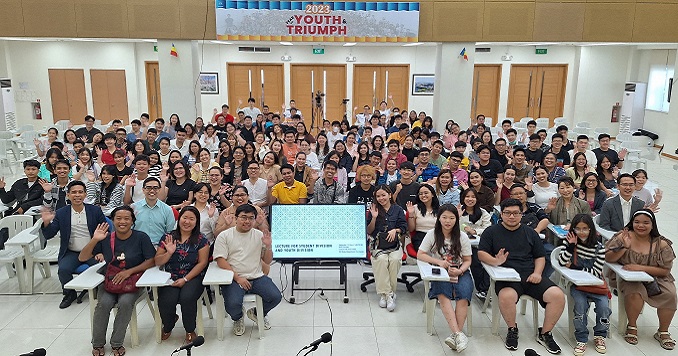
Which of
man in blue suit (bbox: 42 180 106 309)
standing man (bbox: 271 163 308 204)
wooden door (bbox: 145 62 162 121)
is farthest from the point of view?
wooden door (bbox: 145 62 162 121)

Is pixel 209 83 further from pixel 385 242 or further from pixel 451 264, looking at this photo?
pixel 451 264

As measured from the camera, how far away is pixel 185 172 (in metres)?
6.21

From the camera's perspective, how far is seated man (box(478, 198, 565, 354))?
4434mm

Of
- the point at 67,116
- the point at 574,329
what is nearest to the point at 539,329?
the point at 574,329

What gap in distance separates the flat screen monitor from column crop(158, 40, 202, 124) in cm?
696

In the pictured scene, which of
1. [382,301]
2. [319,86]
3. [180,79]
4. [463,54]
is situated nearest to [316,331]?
[382,301]

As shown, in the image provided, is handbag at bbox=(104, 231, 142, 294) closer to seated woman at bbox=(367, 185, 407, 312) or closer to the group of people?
the group of people

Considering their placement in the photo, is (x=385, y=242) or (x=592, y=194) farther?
(x=592, y=194)

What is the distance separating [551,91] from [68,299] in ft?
49.5

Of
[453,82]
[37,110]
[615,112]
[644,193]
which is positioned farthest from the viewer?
[615,112]

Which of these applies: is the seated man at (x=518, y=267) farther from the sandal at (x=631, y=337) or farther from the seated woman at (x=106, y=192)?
the seated woman at (x=106, y=192)

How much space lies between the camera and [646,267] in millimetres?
4527

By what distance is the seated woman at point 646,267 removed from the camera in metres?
4.52

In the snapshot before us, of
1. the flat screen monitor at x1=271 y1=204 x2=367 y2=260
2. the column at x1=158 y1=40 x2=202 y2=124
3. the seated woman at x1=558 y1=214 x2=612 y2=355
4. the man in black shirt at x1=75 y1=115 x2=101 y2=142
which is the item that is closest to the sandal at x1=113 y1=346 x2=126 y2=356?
the flat screen monitor at x1=271 y1=204 x2=367 y2=260
